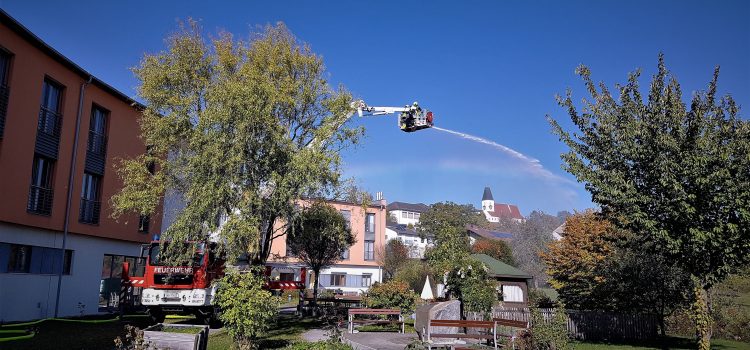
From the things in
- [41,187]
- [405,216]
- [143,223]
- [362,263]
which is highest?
[405,216]

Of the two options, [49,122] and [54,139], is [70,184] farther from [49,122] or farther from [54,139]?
[49,122]

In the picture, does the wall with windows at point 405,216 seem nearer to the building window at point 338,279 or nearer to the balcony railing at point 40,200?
the building window at point 338,279

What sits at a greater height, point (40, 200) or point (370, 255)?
point (40, 200)

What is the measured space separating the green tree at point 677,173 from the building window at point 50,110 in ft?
66.5

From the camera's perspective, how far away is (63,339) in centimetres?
1606

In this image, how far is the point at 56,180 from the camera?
74.7ft

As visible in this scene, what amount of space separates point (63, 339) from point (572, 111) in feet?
57.9

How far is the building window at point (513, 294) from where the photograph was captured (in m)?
35.2

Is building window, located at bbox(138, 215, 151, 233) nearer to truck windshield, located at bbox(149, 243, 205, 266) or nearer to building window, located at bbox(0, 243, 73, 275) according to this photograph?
building window, located at bbox(0, 243, 73, 275)

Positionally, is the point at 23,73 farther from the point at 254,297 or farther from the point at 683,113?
the point at 683,113

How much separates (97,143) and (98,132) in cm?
A: 58

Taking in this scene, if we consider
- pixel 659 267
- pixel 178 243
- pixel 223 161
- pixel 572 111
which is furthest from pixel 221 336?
pixel 659 267

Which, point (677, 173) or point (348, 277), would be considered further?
point (348, 277)

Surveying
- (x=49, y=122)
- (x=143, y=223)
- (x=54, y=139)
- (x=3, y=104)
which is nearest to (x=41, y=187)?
(x=54, y=139)
